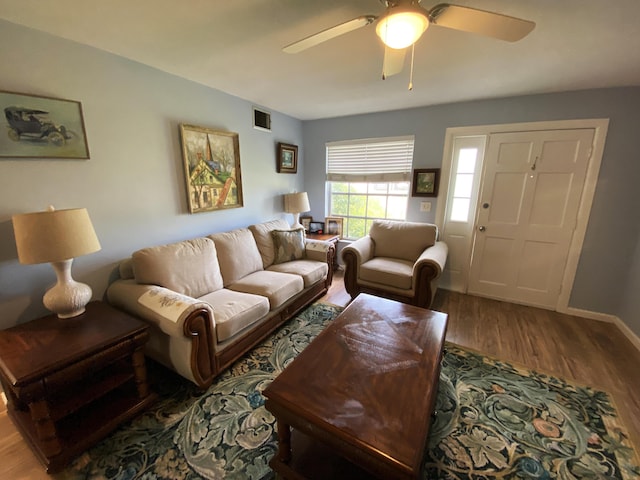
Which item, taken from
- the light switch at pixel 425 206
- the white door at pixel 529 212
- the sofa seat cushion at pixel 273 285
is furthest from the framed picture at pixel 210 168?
the white door at pixel 529 212

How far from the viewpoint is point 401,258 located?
3203mm

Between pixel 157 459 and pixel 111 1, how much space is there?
2.35 m

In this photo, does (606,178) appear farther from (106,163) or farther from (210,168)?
(106,163)

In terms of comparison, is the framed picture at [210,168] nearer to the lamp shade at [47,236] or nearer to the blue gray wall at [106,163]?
the blue gray wall at [106,163]

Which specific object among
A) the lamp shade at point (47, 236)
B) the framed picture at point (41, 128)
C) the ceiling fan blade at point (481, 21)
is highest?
the ceiling fan blade at point (481, 21)

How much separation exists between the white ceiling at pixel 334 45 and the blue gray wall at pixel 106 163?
0.43 ft

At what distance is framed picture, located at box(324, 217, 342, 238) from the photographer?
157 inches

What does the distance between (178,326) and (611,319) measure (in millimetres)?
4003

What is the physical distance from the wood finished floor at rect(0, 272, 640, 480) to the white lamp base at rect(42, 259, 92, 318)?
697 mm

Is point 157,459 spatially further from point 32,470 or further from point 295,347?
point 295,347

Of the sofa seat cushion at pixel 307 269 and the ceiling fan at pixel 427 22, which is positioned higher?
the ceiling fan at pixel 427 22

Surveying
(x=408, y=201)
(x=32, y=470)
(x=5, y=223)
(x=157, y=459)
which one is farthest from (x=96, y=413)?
(x=408, y=201)

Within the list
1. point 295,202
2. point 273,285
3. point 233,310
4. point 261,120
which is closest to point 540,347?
point 273,285

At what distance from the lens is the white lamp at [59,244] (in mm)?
1377
